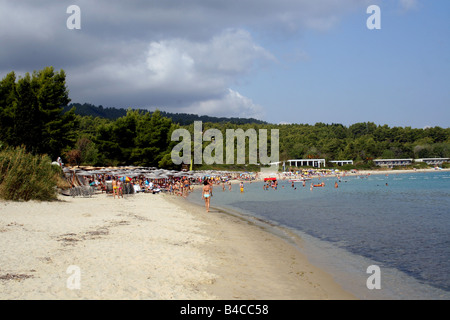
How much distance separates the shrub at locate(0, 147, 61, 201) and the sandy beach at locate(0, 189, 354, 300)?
7.15ft

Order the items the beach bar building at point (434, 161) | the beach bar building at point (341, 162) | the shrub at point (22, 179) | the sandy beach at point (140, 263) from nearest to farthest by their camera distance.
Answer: the sandy beach at point (140, 263) → the shrub at point (22, 179) → the beach bar building at point (341, 162) → the beach bar building at point (434, 161)

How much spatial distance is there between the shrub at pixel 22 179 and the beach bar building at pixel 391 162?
458 feet

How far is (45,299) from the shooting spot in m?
5.52

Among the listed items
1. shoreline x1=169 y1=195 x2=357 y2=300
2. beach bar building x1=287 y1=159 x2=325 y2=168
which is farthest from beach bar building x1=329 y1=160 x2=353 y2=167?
shoreline x1=169 y1=195 x2=357 y2=300

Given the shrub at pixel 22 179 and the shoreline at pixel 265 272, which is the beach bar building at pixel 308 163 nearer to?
the shrub at pixel 22 179

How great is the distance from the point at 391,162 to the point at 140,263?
151 metres

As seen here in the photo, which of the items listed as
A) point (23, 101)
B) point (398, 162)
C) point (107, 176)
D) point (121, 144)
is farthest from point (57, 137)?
point (398, 162)

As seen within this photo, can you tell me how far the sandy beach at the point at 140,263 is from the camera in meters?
6.30

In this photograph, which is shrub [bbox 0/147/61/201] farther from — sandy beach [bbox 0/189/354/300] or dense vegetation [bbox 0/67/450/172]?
dense vegetation [bbox 0/67/450/172]

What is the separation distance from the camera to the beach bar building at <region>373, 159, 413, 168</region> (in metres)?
142

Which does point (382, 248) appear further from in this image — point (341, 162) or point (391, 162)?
point (391, 162)

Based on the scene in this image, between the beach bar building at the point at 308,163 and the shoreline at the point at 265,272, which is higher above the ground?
the beach bar building at the point at 308,163

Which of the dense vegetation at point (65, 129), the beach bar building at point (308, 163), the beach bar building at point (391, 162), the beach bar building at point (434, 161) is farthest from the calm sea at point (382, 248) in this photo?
the beach bar building at point (434, 161)
